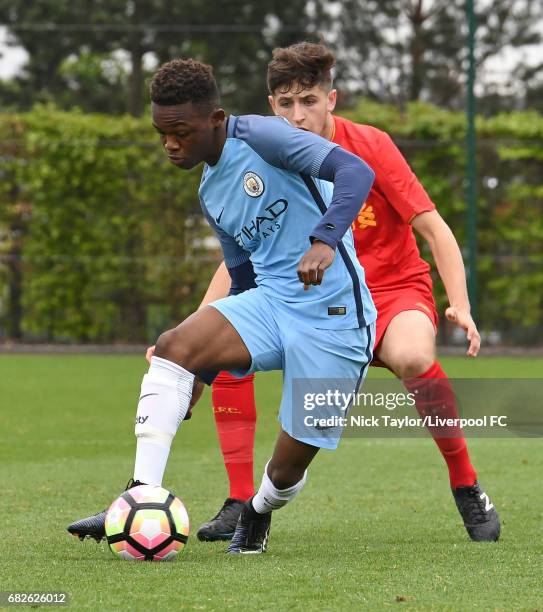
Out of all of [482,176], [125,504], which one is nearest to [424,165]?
[482,176]

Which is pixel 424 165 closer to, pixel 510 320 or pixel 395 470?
pixel 510 320

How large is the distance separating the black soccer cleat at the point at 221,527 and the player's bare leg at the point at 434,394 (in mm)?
915

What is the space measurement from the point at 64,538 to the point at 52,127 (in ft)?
53.4

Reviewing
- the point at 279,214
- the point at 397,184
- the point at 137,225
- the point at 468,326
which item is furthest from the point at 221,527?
the point at 137,225

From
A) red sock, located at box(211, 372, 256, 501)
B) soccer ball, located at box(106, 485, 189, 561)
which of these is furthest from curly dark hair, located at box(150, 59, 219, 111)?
red sock, located at box(211, 372, 256, 501)

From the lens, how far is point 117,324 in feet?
67.4

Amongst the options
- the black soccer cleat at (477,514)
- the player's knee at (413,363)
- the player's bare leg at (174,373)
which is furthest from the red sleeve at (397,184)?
the player's bare leg at (174,373)

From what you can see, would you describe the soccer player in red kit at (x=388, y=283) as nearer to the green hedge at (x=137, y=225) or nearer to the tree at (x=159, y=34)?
the green hedge at (x=137, y=225)

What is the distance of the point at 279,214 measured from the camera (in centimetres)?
454

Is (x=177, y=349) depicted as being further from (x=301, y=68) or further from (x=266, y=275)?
(x=301, y=68)

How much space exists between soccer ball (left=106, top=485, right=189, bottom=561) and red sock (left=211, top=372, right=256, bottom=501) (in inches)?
47.3

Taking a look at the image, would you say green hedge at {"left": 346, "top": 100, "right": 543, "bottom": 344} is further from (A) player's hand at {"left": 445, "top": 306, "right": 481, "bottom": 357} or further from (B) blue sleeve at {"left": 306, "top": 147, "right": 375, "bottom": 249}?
Result: (B) blue sleeve at {"left": 306, "top": 147, "right": 375, "bottom": 249}

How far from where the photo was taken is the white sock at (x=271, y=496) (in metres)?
4.84

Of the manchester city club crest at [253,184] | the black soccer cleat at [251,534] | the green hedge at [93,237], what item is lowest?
the green hedge at [93,237]
